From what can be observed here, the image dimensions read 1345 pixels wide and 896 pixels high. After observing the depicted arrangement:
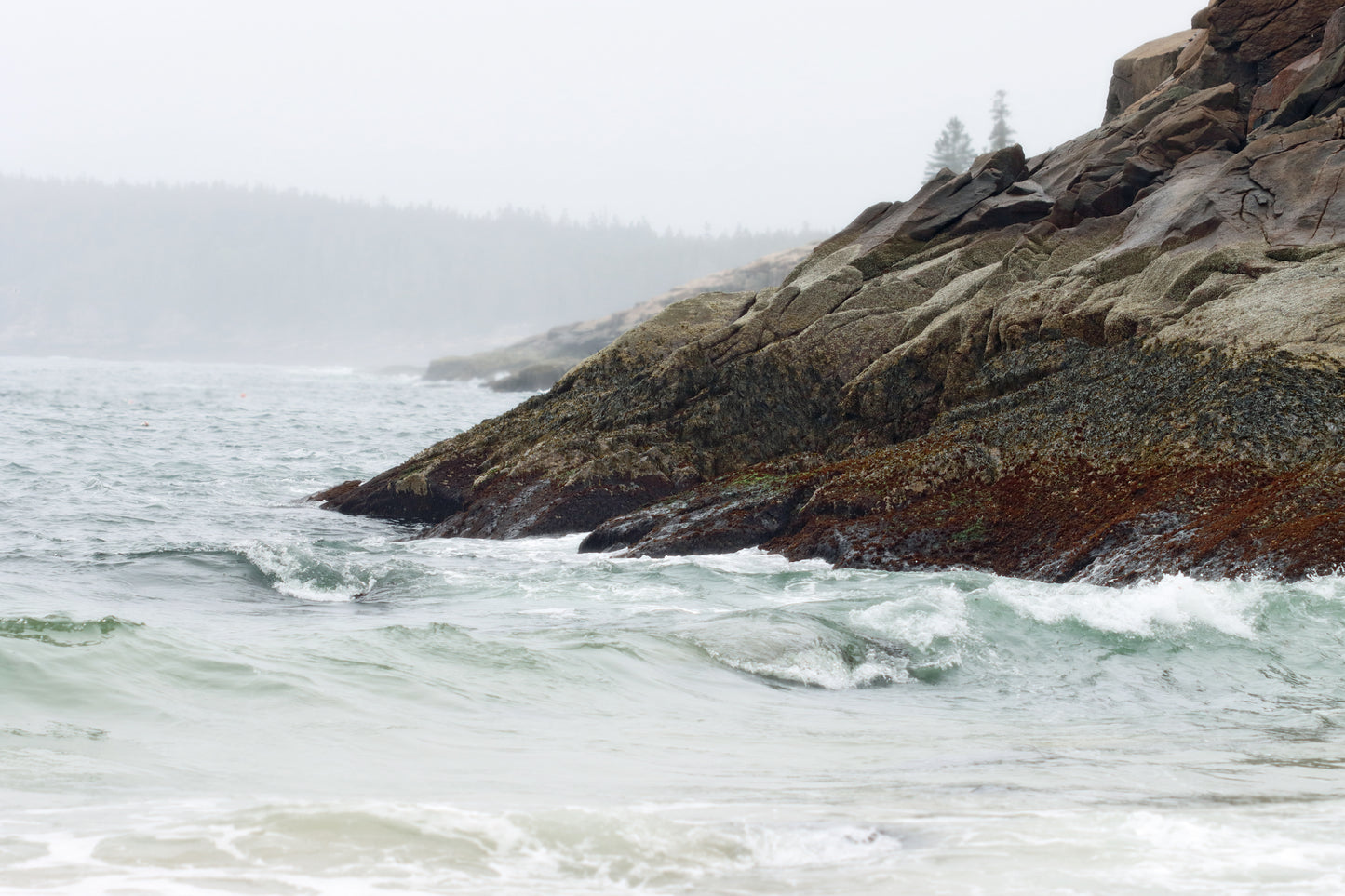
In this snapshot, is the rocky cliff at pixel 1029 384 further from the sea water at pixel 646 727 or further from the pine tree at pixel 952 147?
the pine tree at pixel 952 147

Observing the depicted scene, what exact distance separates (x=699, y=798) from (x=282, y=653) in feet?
13.6

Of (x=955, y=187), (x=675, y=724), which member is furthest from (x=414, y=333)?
(x=675, y=724)

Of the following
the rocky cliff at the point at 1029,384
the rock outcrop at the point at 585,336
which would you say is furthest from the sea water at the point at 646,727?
the rock outcrop at the point at 585,336

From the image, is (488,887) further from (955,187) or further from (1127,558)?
(955,187)

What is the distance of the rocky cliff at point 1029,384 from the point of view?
988cm

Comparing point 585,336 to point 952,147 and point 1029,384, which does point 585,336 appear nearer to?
point 952,147

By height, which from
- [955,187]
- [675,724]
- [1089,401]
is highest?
[955,187]

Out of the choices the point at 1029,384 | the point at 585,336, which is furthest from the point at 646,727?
the point at 585,336

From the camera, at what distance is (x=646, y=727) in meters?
6.30

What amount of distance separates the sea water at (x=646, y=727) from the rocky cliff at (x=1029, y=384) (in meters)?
0.96

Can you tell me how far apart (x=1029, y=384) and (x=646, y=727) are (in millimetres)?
7577

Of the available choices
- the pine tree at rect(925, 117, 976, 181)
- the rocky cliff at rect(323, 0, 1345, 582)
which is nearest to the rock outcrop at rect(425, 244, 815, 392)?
the pine tree at rect(925, 117, 976, 181)

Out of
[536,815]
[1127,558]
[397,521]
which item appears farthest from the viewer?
[397,521]

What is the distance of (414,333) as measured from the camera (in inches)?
7190
